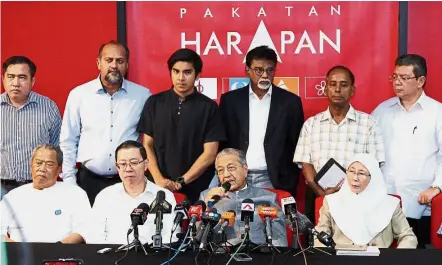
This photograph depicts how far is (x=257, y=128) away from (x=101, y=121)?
1.02 m

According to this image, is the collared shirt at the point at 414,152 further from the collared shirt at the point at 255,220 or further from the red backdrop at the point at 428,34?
the collared shirt at the point at 255,220

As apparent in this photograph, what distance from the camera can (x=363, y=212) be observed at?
14.3ft

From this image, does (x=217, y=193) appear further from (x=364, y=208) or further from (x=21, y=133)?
(x=21, y=133)

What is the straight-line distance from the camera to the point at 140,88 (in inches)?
208

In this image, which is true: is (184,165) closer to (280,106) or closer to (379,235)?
(280,106)

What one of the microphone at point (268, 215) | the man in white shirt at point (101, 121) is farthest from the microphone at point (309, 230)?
the man in white shirt at point (101, 121)

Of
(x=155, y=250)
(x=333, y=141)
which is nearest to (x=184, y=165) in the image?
(x=333, y=141)

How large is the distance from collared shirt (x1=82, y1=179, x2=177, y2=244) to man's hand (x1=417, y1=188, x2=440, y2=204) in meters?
1.51

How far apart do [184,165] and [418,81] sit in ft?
5.11

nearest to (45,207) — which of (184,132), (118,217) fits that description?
(118,217)

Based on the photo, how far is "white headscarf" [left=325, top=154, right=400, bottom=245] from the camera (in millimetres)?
4316

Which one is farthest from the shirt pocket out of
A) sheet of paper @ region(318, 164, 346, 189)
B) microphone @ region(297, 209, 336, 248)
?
microphone @ region(297, 209, 336, 248)

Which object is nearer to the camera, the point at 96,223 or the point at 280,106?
the point at 96,223

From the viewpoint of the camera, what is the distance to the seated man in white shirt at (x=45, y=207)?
448 centimetres
